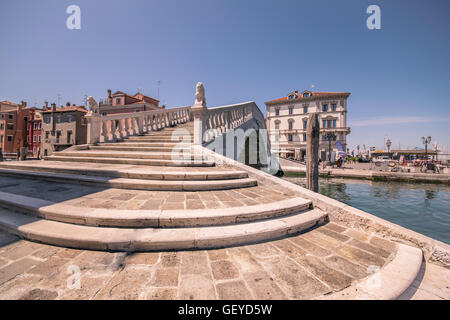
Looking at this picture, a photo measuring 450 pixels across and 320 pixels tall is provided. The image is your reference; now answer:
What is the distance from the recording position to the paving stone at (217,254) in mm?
1835

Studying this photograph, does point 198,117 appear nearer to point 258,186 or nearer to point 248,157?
point 258,186

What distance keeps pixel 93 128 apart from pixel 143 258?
8140 mm

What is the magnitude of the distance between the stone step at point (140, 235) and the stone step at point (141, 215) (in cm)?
8

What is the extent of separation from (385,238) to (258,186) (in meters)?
2.37

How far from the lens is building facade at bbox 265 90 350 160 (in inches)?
1299

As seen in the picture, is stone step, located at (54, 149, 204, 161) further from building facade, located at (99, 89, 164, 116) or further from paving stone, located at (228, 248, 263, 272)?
building facade, located at (99, 89, 164, 116)

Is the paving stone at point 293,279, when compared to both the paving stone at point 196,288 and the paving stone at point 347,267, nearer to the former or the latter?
→ the paving stone at point 347,267

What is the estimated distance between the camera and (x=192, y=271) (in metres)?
1.62

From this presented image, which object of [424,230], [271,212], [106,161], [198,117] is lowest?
[424,230]

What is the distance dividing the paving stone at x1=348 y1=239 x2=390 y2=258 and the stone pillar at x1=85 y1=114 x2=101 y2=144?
376 inches

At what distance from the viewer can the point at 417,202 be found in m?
8.93

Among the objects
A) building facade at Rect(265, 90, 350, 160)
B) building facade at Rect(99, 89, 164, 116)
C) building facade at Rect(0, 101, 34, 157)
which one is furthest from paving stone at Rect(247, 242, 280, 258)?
building facade at Rect(0, 101, 34, 157)

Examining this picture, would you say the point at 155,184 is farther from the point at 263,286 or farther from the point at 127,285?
the point at 263,286
